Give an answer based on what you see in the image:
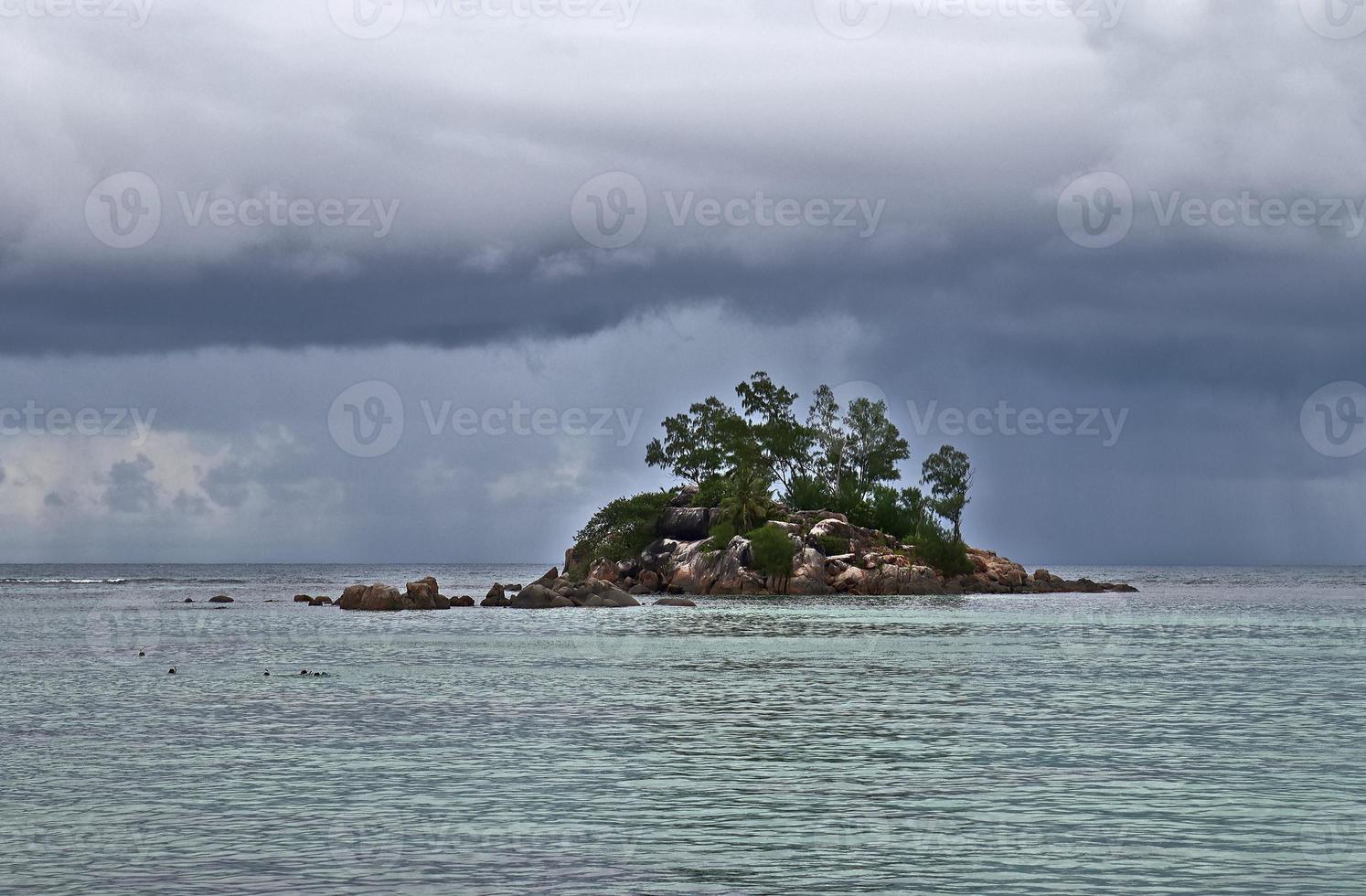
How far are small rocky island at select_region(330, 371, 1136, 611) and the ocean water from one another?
2651 inches

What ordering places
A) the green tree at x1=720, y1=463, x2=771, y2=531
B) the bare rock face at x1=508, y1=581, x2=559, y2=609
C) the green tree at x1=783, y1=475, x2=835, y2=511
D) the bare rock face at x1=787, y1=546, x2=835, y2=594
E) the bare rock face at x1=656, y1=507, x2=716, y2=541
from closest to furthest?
the bare rock face at x1=508, y1=581, x2=559, y2=609, the bare rock face at x1=787, y1=546, x2=835, y2=594, the green tree at x1=720, y1=463, x2=771, y2=531, the bare rock face at x1=656, y1=507, x2=716, y2=541, the green tree at x1=783, y1=475, x2=835, y2=511

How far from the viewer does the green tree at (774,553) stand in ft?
445

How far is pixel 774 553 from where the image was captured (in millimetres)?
135625

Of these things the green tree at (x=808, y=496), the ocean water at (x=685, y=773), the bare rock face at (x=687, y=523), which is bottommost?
the ocean water at (x=685, y=773)

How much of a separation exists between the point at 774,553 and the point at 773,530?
2.59 meters

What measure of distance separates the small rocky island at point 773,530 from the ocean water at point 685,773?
6734 centimetres

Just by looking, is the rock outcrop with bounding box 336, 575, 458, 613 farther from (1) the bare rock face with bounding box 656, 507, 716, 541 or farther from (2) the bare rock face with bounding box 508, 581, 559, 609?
(1) the bare rock face with bounding box 656, 507, 716, 541

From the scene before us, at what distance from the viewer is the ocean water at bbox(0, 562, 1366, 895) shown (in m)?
18.1

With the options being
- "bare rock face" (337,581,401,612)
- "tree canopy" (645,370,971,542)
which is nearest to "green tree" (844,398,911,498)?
"tree canopy" (645,370,971,542)

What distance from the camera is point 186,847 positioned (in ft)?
63.4

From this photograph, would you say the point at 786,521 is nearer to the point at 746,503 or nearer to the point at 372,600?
the point at 746,503

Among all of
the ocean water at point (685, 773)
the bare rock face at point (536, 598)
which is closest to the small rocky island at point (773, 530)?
the bare rock face at point (536, 598)

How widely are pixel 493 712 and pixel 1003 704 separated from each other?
15.0m

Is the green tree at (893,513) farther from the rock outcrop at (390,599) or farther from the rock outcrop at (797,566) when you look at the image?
the rock outcrop at (390,599)
